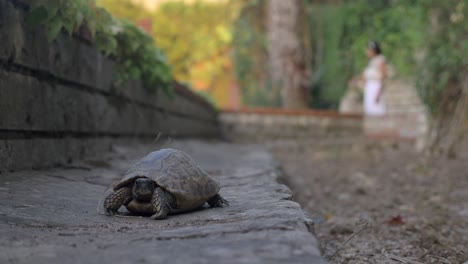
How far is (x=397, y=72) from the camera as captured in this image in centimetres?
1209

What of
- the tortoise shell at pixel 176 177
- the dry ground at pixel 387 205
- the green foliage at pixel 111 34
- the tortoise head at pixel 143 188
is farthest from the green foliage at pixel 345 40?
the tortoise head at pixel 143 188

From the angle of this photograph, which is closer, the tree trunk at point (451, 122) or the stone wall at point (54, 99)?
the stone wall at point (54, 99)

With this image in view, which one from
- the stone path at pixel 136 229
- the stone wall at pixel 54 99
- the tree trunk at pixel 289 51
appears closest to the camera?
the stone path at pixel 136 229

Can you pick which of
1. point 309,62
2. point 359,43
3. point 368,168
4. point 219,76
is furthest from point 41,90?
point 219,76

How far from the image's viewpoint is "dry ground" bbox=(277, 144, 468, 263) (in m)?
3.54

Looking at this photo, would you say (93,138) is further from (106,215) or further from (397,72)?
(397,72)

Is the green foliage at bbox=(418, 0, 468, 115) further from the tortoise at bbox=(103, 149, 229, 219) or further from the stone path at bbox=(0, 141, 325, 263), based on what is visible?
the tortoise at bbox=(103, 149, 229, 219)

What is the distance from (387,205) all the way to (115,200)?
11.1 feet

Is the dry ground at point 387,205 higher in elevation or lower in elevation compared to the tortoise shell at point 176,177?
lower

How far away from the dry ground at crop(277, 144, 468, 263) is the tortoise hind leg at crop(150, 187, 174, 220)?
80 centimetres

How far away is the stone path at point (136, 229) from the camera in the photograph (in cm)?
195

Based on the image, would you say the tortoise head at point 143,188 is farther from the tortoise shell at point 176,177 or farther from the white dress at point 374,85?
the white dress at point 374,85

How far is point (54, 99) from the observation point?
410 centimetres

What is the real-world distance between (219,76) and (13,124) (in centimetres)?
2136
